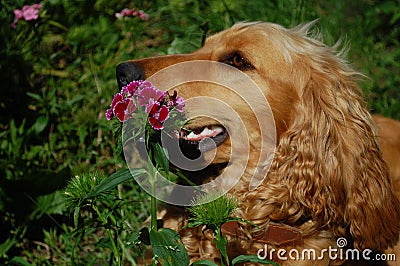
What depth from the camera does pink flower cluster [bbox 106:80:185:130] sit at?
218cm

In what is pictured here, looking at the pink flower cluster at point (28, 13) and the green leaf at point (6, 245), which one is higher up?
the pink flower cluster at point (28, 13)

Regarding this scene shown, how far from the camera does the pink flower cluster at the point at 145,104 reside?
218 cm

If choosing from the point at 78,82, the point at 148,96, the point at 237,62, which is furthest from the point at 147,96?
the point at 78,82

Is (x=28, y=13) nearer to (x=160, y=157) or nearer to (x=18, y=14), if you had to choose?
(x=18, y=14)

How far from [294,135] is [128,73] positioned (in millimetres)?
852

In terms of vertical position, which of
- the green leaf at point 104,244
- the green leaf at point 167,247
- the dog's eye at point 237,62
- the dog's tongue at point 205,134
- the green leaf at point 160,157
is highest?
the green leaf at point 160,157

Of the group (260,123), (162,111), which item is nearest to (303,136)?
(260,123)

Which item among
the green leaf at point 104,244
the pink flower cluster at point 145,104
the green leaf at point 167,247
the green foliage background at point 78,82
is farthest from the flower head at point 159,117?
the green foliage background at point 78,82

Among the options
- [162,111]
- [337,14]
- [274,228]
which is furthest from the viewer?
[337,14]

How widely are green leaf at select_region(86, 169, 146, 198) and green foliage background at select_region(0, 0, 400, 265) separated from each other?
786 mm

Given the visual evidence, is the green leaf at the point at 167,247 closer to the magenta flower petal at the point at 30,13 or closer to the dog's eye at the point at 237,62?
the dog's eye at the point at 237,62

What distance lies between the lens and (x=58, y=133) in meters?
4.19

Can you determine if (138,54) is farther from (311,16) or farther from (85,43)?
(311,16)

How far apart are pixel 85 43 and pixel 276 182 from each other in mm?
2304
